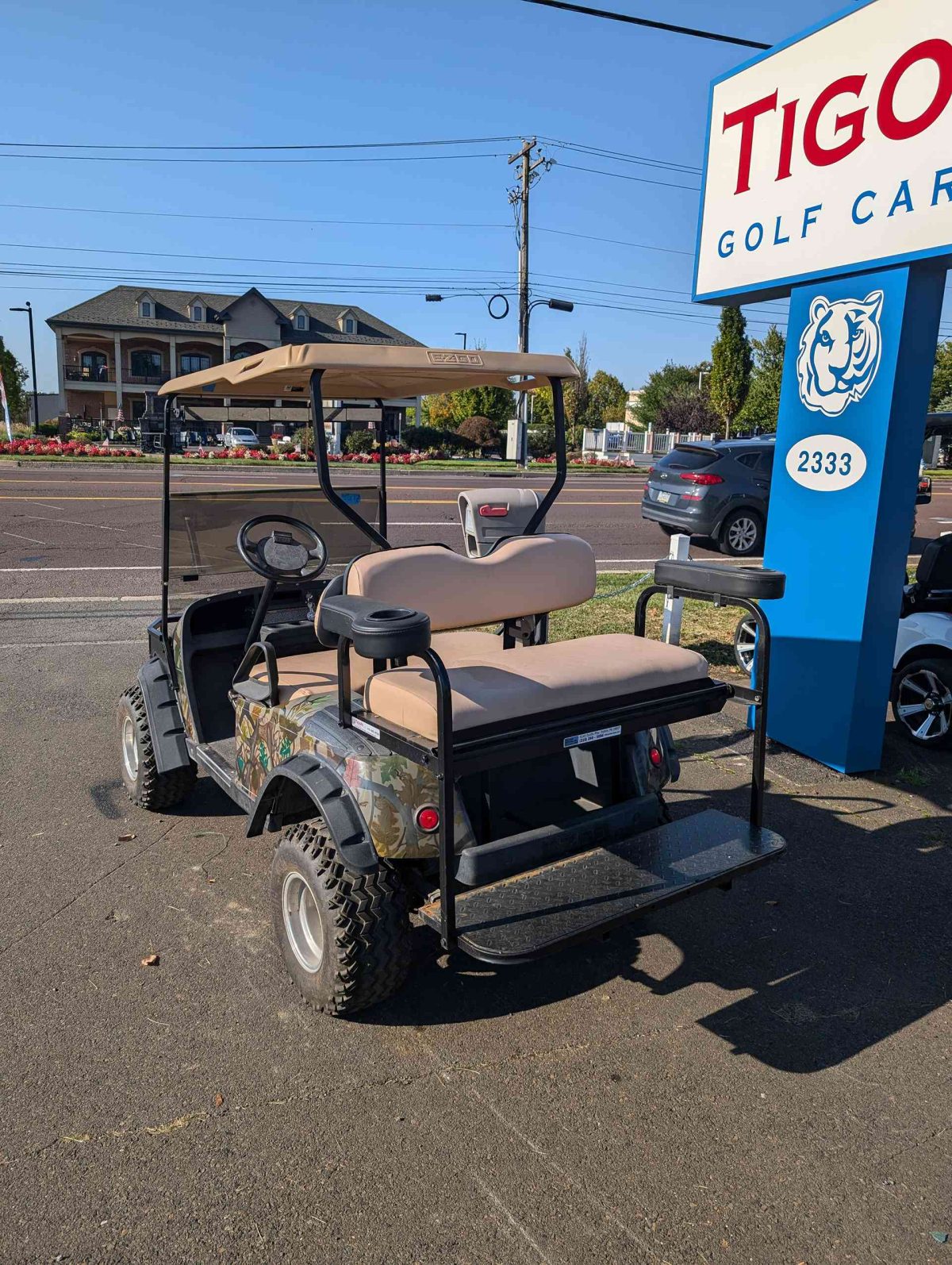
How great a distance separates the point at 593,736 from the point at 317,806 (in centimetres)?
89

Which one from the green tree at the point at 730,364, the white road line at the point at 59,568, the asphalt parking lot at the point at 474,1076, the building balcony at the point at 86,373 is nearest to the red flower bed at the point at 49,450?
the white road line at the point at 59,568

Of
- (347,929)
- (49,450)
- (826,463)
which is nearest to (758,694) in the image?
(347,929)

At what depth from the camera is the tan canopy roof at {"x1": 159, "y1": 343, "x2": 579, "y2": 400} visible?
3189 mm

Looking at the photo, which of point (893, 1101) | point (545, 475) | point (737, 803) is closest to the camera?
point (893, 1101)

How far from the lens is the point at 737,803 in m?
4.74

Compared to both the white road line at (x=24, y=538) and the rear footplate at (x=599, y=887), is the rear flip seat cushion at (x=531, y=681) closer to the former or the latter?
the rear footplate at (x=599, y=887)

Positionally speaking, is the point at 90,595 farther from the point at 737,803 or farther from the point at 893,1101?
the point at 893,1101

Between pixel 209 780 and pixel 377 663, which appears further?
pixel 209 780

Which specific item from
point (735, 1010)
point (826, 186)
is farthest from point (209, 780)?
point (826, 186)

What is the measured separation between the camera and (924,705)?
18.1 ft

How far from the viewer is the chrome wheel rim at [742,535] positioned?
1345 cm

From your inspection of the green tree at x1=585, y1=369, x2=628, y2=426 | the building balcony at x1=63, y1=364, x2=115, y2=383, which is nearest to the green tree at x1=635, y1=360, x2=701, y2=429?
the green tree at x1=585, y1=369, x2=628, y2=426

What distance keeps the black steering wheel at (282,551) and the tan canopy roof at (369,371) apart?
62 centimetres

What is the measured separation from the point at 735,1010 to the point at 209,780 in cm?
293
